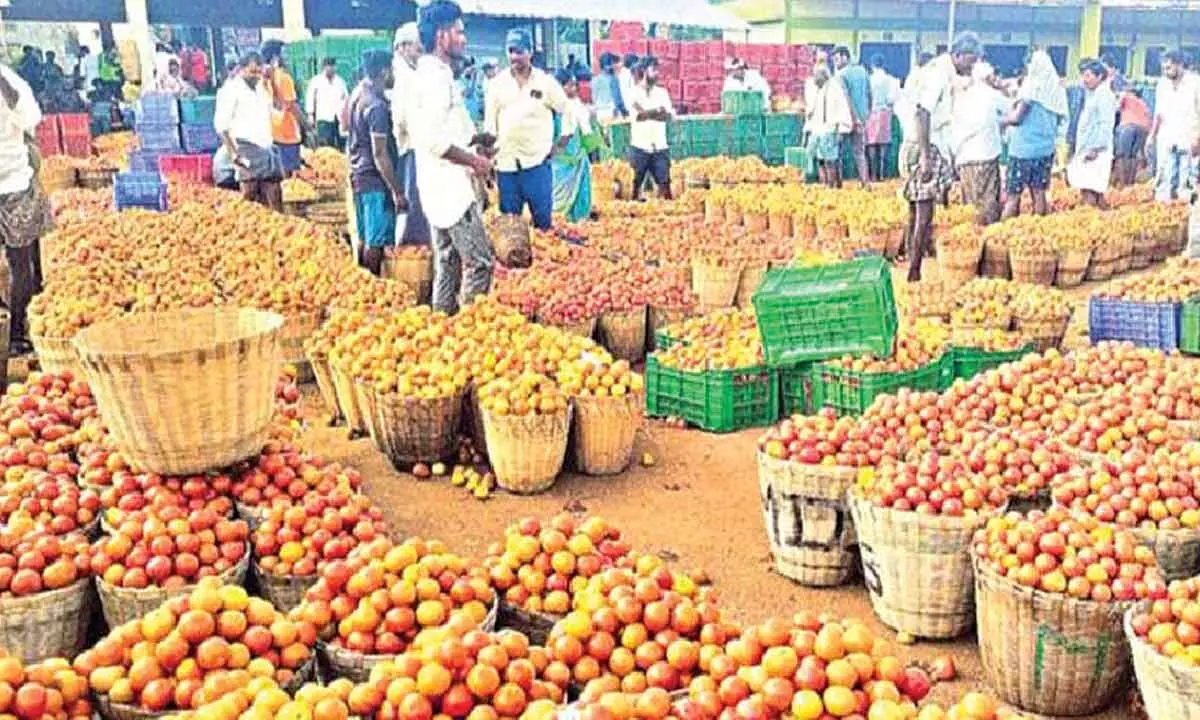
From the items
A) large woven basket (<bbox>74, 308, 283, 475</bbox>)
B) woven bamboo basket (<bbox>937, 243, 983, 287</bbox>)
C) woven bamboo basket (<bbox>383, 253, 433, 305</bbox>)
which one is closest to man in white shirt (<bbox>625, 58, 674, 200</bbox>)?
woven bamboo basket (<bbox>937, 243, 983, 287</bbox>)

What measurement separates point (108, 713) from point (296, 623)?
494 mm

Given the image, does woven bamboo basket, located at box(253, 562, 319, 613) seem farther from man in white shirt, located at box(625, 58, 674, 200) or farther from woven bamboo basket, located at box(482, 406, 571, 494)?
man in white shirt, located at box(625, 58, 674, 200)

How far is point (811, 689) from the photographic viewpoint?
8.04 feet

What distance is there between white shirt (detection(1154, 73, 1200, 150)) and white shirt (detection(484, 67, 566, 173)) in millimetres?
6976

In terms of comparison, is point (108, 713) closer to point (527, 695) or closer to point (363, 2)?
point (527, 695)

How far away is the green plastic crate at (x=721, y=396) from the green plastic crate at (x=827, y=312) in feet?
0.63

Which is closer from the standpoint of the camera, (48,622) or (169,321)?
(48,622)

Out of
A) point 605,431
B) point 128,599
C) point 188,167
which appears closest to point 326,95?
point 188,167

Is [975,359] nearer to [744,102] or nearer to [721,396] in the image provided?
[721,396]

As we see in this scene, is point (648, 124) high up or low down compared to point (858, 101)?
down

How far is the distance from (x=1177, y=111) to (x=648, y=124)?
5.92 m

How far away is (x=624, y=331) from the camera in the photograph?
766 centimetres

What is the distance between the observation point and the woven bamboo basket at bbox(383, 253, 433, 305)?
897 centimetres

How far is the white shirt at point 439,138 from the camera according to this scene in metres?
6.74
